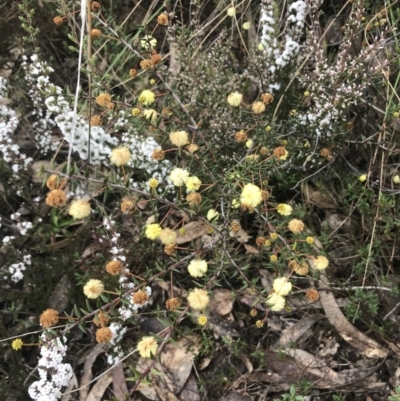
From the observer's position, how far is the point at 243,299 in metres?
2.85

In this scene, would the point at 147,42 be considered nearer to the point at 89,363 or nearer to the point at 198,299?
the point at 198,299

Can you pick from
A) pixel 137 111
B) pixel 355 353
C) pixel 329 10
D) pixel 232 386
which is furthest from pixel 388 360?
pixel 329 10

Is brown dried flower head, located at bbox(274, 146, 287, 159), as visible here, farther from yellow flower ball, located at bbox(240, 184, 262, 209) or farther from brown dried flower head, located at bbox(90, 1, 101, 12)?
brown dried flower head, located at bbox(90, 1, 101, 12)

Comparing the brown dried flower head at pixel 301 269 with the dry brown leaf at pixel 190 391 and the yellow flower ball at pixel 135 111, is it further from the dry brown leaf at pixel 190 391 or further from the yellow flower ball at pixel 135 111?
the dry brown leaf at pixel 190 391

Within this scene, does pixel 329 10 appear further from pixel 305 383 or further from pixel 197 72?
pixel 305 383

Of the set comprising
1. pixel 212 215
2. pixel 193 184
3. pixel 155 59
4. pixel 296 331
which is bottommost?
pixel 296 331

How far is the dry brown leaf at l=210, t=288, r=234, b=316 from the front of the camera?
2836mm

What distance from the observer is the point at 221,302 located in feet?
9.40

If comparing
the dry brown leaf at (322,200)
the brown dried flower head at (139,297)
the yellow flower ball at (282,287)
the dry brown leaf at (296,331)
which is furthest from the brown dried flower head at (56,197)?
the dry brown leaf at (322,200)

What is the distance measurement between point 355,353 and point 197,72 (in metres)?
1.73

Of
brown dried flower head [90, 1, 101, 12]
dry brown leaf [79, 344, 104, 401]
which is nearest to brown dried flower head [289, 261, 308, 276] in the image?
dry brown leaf [79, 344, 104, 401]

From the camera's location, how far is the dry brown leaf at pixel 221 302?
2.84 metres

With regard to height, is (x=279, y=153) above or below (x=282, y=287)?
above

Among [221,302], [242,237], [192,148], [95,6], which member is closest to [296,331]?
[221,302]
